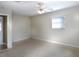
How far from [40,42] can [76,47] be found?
1253 mm

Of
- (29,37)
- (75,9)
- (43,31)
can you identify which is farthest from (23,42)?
(75,9)

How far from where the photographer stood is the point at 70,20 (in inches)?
121

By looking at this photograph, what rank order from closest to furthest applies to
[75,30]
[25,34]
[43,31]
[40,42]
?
[25,34]
[75,30]
[43,31]
[40,42]

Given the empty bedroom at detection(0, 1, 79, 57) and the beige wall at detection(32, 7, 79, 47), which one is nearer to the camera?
the empty bedroom at detection(0, 1, 79, 57)

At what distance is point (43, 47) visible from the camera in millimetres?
3080

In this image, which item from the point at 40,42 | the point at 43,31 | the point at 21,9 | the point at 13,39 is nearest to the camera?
the point at 21,9

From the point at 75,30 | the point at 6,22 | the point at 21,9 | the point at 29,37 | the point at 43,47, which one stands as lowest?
the point at 43,47

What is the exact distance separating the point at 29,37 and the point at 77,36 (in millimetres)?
1488

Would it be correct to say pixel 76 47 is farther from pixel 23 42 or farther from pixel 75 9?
pixel 23 42

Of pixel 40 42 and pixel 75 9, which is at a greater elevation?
pixel 75 9

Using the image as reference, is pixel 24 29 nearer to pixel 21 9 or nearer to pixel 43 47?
pixel 21 9

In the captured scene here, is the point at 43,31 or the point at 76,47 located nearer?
the point at 76,47

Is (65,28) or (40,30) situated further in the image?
(40,30)

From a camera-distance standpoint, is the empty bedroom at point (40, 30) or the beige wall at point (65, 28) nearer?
the empty bedroom at point (40, 30)
